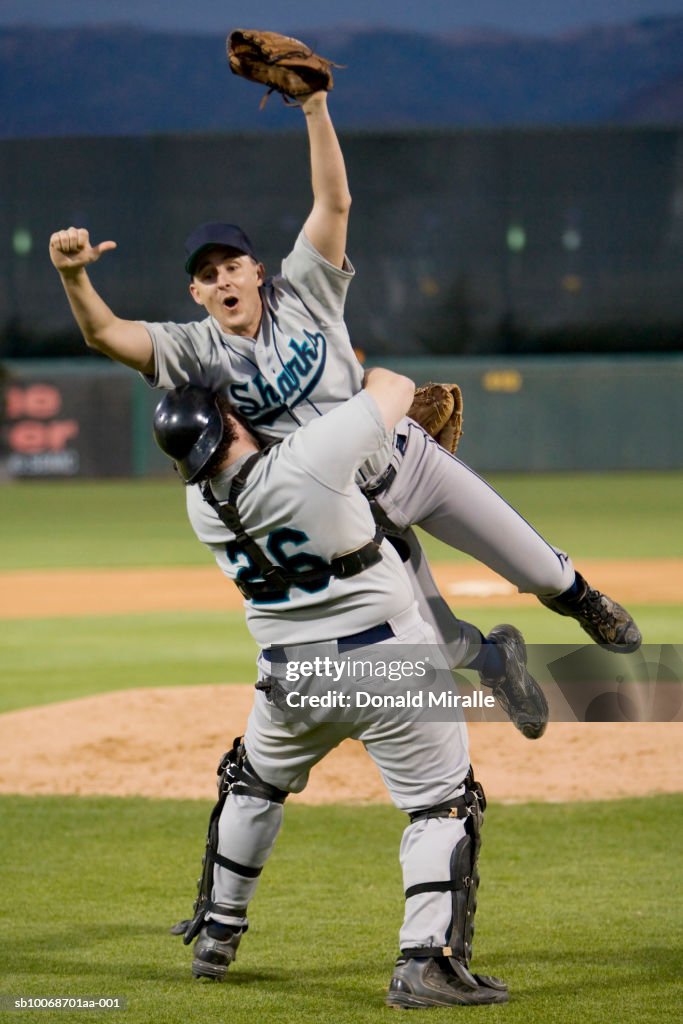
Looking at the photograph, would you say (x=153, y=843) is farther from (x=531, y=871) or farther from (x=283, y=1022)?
(x=283, y=1022)

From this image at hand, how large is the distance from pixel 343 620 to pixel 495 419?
26494 millimetres

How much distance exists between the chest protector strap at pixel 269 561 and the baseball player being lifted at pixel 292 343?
13 cm

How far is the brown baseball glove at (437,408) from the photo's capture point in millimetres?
4383

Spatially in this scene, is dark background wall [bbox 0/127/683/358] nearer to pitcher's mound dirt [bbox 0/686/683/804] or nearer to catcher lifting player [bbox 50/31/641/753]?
pitcher's mound dirt [bbox 0/686/683/804]

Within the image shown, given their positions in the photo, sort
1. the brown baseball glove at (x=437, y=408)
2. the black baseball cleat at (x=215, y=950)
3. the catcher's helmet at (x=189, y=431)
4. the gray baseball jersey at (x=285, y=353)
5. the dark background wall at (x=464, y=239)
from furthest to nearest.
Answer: the dark background wall at (x=464, y=239), the brown baseball glove at (x=437, y=408), the black baseball cleat at (x=215, y=950), the gray baseball jersey at (x=285, y=353), the catcher's helmet at (x=189, y=431)

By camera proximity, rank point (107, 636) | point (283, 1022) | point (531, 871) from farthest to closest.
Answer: point (107, 636) < point (531, 871) < point (283, 1022)

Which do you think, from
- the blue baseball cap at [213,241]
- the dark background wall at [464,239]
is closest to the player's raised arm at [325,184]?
the blue baseball cap at [213,241]

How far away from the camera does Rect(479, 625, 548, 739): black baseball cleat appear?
13.1 ft

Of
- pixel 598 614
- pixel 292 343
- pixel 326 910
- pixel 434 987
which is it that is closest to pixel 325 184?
pixel 292 343

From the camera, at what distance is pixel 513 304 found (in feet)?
112

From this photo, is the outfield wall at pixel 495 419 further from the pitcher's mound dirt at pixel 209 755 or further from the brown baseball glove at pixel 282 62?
the brown baseball glove at pixel 282 62

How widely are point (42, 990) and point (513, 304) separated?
31.5 meters

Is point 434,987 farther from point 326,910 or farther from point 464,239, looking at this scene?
point 464,239

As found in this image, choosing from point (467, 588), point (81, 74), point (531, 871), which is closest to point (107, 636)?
point (467, 588)
